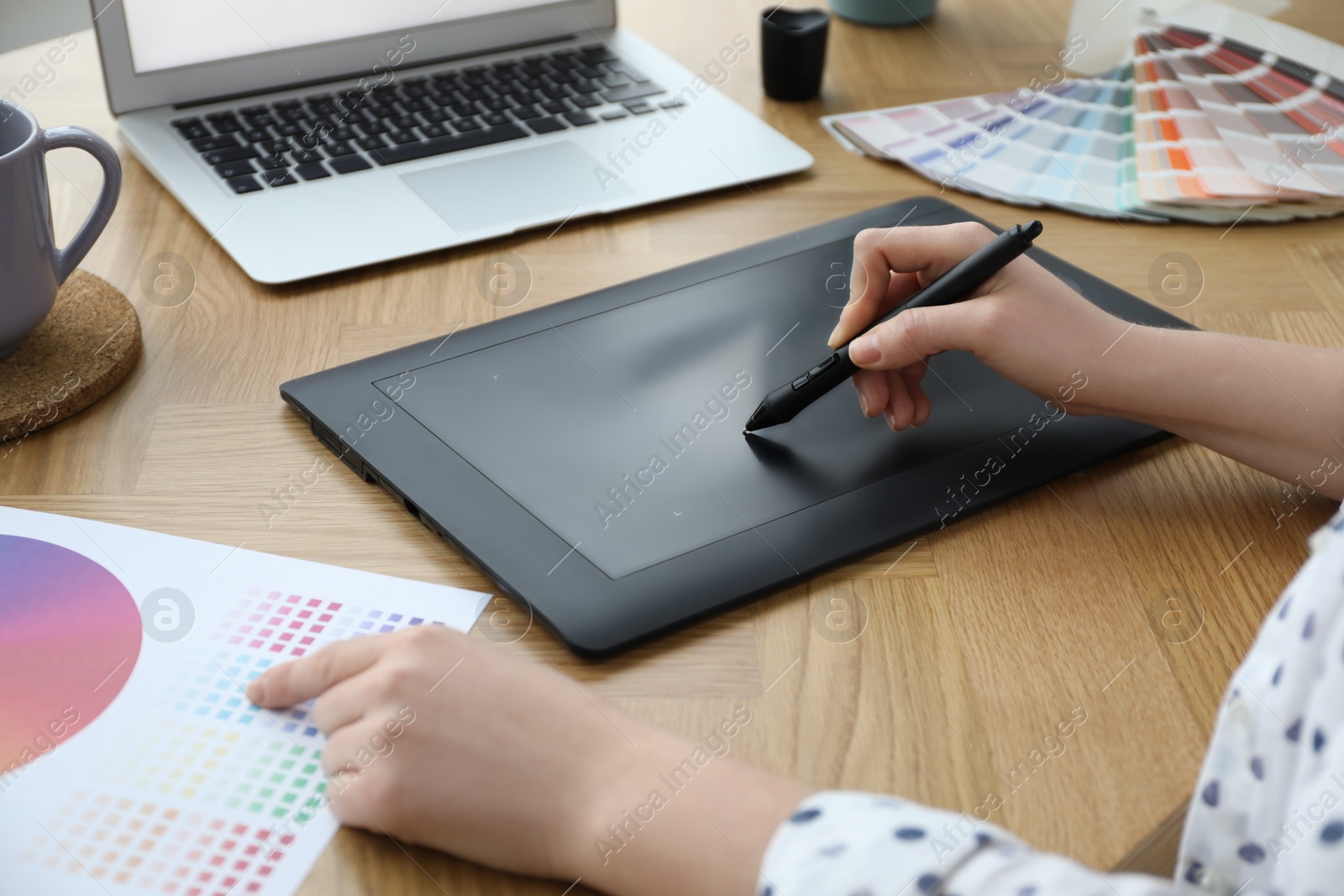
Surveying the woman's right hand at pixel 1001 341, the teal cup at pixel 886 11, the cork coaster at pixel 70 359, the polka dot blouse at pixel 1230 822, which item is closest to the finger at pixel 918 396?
the woman's right hand at pixel 1001 341

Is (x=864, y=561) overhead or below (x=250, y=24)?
below

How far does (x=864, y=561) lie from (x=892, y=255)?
0.22 meters

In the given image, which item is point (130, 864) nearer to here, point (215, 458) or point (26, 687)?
point (26, 687)

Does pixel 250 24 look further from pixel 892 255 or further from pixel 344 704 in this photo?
pixel 344 704

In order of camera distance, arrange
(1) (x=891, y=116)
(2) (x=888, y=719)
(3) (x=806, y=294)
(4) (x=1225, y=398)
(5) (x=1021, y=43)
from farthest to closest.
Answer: (5) (x=1021, y=43) < (1) (x=891, y=116) < (3) (x=806, y=294) < (4) (x=1225, y=398) < (2) (x=888, y=719)

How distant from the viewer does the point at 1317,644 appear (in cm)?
41

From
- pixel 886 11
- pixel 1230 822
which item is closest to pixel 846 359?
pixel 1230 822

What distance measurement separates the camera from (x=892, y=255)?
72cm

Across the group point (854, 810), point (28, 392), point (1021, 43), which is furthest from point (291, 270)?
point (1021, 43)

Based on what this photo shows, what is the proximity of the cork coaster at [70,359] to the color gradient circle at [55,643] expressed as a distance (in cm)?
12

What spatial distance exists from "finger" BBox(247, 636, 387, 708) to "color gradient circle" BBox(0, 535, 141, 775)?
74 millimetres

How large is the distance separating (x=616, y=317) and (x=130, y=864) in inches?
17.5

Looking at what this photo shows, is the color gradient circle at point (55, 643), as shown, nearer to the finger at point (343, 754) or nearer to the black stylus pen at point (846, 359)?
the finger at point (343, 754)

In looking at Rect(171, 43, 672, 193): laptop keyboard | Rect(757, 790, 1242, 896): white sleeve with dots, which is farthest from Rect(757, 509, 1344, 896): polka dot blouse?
Rect(171, 43, 672, 193): laptop keyboard
